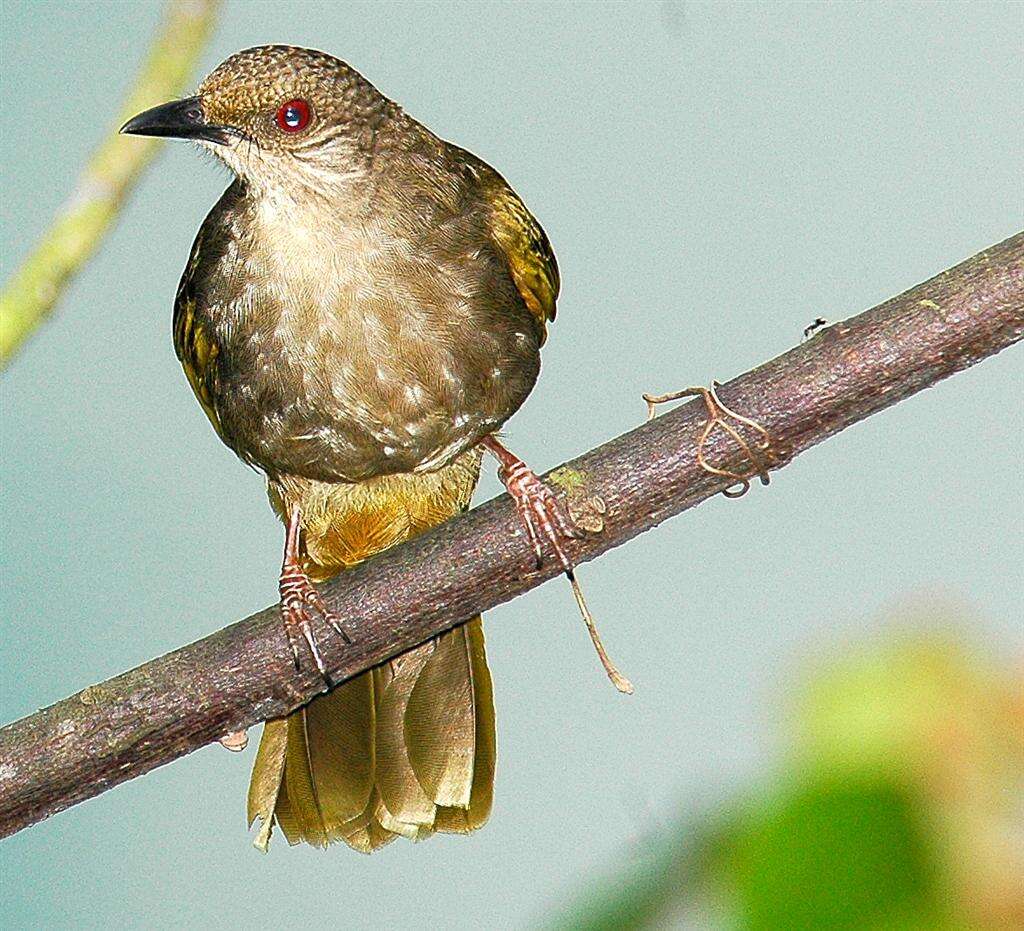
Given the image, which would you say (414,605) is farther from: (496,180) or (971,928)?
(971,928)

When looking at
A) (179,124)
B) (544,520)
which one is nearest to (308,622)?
(544,520)

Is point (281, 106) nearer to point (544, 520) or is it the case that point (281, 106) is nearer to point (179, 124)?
point (179, 124)

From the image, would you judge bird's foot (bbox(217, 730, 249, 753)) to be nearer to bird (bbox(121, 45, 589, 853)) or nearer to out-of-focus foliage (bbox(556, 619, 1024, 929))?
bird (bbox(121, 45, 589, 853))

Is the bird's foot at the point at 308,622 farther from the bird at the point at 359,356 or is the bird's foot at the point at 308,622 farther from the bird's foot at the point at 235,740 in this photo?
the bird's foot at the point at 235,740

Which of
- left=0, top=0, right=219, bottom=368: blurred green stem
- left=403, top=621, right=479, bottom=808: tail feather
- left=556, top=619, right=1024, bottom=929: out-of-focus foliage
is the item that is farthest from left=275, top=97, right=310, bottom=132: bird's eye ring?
left=556, top=619, right=1024, bottom=929: out-of-focus foliage

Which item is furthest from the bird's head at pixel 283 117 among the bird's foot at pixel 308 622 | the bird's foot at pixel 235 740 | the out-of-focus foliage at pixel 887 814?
the out-of-focus foliage at pixel 887 814

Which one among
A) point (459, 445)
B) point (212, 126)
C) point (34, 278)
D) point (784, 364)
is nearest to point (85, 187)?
point (34, 278)
